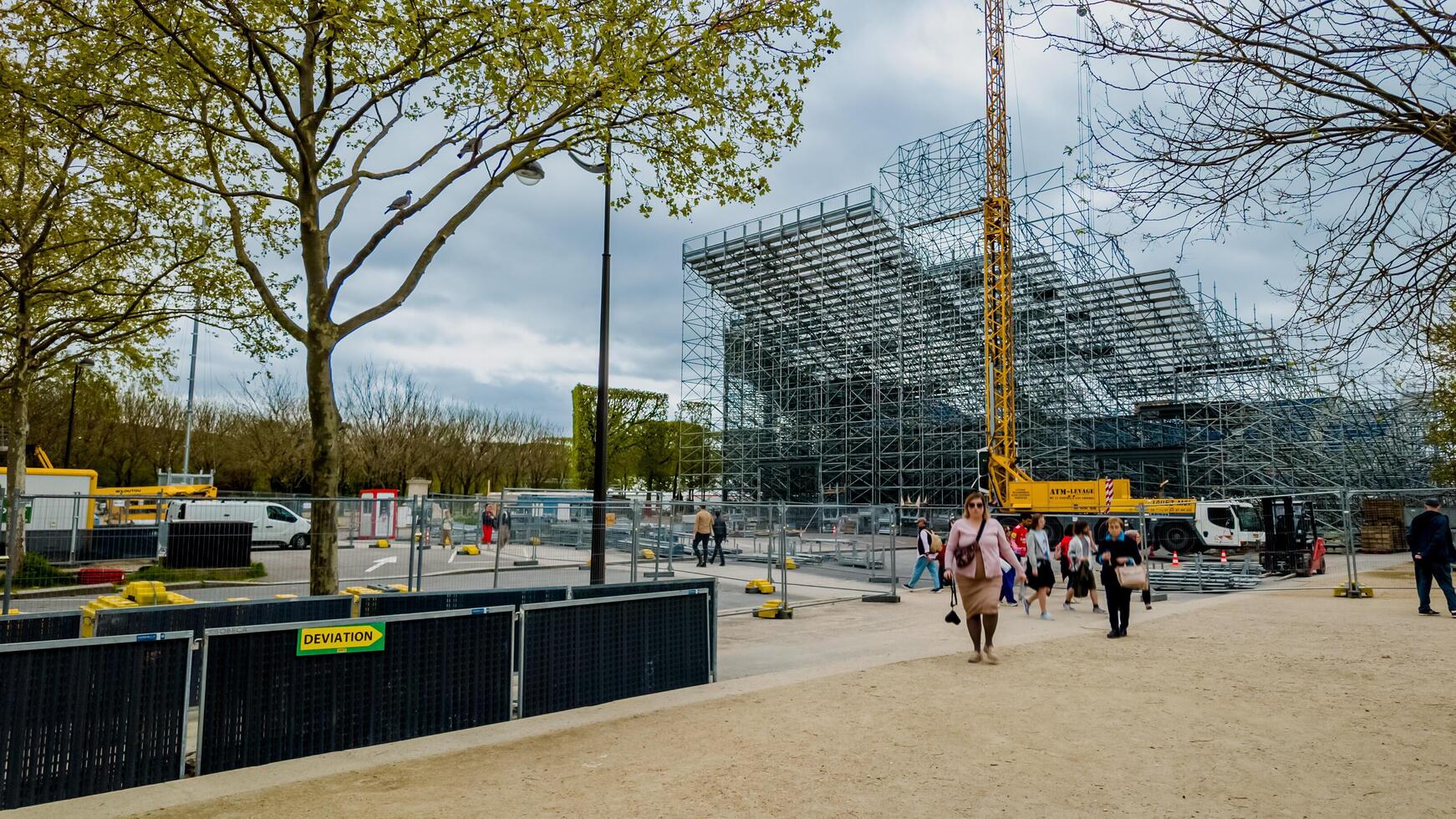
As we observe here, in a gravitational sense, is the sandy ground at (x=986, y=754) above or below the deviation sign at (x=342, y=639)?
below

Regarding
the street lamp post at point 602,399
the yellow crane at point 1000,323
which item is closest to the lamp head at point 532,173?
the street lamp post at point 602,399

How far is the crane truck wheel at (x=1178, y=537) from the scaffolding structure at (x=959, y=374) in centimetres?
1002

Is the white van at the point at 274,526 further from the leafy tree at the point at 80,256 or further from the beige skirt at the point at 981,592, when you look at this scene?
the beige skirt at the point at 981,592

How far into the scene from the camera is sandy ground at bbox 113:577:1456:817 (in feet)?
15.0

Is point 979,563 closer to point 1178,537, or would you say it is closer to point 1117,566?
point 1117,566

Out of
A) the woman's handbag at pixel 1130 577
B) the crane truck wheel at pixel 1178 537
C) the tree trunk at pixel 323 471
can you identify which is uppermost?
the tree trunk at pixel 323 471

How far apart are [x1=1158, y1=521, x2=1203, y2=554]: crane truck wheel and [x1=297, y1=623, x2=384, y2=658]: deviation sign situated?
982 inches

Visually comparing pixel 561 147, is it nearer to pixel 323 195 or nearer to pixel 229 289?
pixel 323 195

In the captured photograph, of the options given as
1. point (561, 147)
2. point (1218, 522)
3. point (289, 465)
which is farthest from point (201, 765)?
point (289, 465)

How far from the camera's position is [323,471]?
9734mm

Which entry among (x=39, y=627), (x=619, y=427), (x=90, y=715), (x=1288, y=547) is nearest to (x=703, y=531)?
(x=1288, y=547)

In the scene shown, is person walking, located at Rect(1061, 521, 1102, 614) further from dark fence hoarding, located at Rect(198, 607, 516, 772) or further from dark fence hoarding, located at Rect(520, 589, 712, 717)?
dark fence hoarding, located at Rect(198, 607, 516, 772)

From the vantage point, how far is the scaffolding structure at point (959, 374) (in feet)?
121

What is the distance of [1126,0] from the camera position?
199 inches
